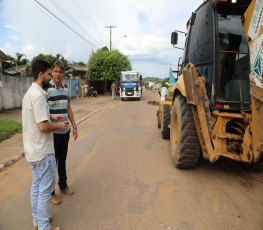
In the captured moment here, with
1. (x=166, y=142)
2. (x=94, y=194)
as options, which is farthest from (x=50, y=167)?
(x=166, y=142)

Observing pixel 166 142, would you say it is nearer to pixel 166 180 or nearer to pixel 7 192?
pixel 166 180

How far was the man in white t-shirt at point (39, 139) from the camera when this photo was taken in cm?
298

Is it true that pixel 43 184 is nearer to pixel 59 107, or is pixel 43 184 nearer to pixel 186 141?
pixel 59 107

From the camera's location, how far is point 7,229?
3410mm

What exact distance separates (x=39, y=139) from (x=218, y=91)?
290 cm

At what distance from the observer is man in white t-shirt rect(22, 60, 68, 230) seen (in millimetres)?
2979

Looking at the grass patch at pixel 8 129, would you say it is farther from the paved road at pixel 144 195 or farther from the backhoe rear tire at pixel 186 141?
the backhoe rear tire at pixel 186 141

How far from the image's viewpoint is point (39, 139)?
122 inches

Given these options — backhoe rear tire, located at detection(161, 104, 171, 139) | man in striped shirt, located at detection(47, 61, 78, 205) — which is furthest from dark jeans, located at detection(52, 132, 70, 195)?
backhoe rear tire, located at detection(161, 104, 171, 139)

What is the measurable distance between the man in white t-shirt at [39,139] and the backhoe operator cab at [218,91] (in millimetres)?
2290

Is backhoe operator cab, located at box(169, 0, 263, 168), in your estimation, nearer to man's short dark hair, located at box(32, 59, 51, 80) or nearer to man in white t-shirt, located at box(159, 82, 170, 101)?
man's short dark hair, located at box(32, 59, 51, 80)

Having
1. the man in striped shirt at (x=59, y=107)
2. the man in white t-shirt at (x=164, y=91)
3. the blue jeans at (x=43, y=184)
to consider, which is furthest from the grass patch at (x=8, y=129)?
the blue jeans at (x=43, y=184)

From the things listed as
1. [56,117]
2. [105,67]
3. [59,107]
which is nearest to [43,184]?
[56,117]

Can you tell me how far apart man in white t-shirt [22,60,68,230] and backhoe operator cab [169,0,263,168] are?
2.29 metres
